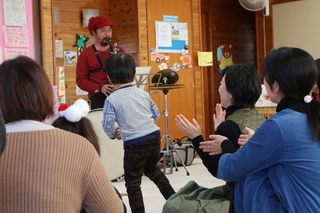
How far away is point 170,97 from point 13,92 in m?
5.95

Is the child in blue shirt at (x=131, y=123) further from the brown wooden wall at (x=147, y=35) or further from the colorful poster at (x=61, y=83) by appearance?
the colorful poster at (x=61, y=83)

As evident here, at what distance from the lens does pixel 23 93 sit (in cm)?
145

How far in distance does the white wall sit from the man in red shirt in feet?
13.3

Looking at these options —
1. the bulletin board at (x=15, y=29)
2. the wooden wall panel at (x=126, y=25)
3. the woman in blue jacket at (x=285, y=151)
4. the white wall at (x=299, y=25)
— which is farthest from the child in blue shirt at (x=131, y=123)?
the white wall at (x=299, y=25)

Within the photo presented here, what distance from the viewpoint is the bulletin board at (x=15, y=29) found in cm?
573

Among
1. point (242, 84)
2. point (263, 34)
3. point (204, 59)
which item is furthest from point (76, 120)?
point (263, 34)

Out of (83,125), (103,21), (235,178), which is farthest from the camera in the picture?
(103,21)

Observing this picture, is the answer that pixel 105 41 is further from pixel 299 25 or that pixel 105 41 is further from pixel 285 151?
pixel 299 25

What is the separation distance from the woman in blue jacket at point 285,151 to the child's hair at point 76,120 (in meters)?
0.60

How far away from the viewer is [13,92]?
1451 millimetres

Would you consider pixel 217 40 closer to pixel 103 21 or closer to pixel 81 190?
pixel 103 21

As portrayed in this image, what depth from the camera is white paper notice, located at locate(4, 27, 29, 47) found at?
5.75 meters

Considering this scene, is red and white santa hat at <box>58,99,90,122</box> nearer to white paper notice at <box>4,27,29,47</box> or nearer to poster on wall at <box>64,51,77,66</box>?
white paper notice at <box>4,27,29,47</box>

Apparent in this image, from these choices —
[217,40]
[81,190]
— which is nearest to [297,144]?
[81,190]
